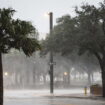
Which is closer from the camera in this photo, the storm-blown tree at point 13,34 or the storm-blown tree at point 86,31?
the storm-blown tree at point 13,34

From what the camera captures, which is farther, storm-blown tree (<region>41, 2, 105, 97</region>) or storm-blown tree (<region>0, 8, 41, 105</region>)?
storm-blown tree (<region>41, 2, 105, 97</region>)

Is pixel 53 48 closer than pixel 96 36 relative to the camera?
No

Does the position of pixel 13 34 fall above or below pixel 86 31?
below

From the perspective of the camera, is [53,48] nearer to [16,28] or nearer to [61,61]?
[16,28]

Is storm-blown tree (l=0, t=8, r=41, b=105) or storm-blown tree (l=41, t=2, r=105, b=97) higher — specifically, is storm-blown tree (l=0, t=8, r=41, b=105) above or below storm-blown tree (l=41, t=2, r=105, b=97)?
below

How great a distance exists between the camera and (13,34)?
22203 millimetres

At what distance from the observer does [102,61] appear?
42000 mm

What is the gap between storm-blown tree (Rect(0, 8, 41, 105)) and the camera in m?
22.2

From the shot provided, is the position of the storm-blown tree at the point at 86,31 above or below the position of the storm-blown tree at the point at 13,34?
above

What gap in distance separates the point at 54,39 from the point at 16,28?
20.9m

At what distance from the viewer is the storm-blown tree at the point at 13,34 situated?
22191 millimetres

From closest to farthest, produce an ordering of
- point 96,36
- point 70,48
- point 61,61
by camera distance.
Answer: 1. point 96,36
2. point 70,48
3. point 61,61

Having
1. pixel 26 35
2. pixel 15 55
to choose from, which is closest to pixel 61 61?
pixel 15 55

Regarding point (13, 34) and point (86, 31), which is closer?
point (13, 34)
